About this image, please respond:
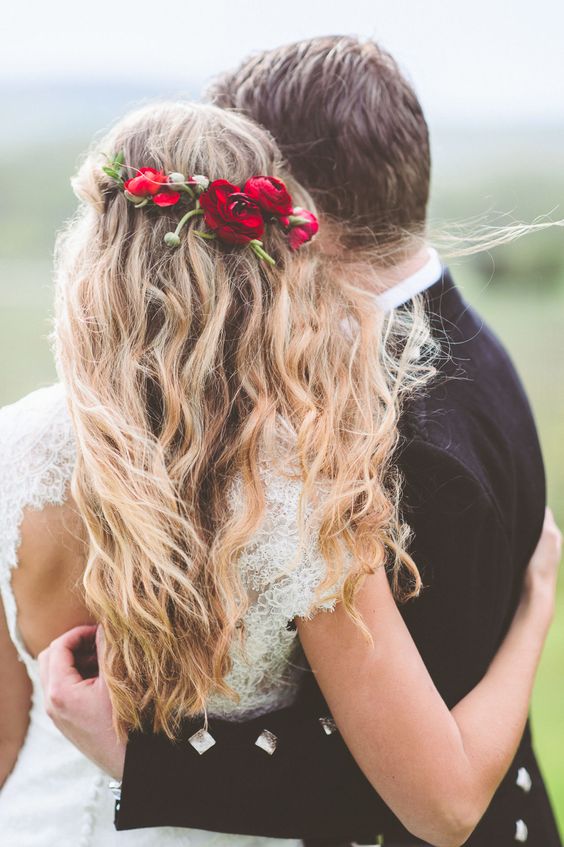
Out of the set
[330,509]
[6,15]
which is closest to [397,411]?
[330,509]

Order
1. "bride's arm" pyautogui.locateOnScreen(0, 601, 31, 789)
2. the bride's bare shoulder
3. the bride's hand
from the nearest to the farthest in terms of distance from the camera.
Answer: the bride's bare shoulder < "bride's arm" pyautogui.locateOnScreen(0, 601, 31, 789) < the bride's hand

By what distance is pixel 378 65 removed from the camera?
1.85m

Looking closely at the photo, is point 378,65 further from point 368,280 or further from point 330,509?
point 330,509

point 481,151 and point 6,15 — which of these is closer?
point 481,151

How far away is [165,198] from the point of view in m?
1.36

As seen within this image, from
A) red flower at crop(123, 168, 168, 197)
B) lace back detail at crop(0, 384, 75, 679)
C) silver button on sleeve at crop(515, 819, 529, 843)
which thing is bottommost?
silver button on sleeve at crop(515, 819, 529, 843)

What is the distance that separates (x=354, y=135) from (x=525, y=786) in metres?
1.55

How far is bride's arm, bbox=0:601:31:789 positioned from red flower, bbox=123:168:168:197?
0.99 meters

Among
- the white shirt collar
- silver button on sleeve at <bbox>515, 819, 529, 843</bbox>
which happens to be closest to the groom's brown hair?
the white shirt collar

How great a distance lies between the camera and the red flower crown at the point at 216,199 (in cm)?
133

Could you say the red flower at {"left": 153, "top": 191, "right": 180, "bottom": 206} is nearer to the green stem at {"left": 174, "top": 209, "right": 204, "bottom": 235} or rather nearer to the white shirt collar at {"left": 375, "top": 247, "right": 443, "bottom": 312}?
the green stem at {"left": 174, "top": 209, "right": 204, "bottom": 235}

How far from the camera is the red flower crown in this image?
4.38ft

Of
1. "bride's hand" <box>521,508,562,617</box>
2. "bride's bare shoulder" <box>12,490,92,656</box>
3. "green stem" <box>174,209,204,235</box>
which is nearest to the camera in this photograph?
"green stem" <box>174,209,204,235</box>

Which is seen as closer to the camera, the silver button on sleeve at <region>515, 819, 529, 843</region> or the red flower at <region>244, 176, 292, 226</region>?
the red flower at <region>244, 176, 292, 226</region>
